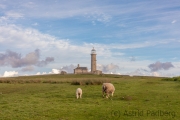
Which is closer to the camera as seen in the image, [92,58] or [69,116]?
[69,116]

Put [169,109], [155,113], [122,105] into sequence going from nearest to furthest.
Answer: [155,113] → [169,109] → [122,105]

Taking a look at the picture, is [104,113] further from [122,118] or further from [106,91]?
[106,91]

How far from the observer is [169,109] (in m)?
20.0

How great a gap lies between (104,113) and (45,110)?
4881mm

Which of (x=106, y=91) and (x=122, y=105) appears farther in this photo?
(x=106, y=91)

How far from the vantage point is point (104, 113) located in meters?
18.2

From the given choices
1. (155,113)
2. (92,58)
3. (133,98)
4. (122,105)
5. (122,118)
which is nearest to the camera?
(122,118)

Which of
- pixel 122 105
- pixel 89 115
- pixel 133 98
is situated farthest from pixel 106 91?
pixel 89 115

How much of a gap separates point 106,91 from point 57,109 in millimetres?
8548

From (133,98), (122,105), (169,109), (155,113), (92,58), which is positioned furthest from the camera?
(92,58)

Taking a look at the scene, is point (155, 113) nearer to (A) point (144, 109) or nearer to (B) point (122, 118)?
(A) point (144, 109)

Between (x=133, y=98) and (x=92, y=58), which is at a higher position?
(x=92, y=58)

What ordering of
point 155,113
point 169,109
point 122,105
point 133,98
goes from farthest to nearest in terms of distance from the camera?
1. point 133,98
2. point 122,105
3. point 169,109
4. point 155,113

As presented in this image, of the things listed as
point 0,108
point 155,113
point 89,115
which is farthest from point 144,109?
point 0,108
